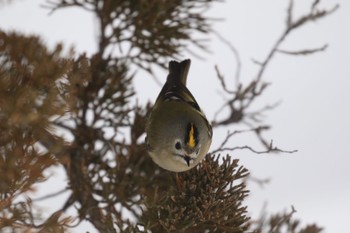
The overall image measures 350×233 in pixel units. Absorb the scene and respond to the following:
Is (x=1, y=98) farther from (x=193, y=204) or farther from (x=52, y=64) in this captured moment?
(x=193, y=204)

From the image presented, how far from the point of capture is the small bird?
7.03 ft

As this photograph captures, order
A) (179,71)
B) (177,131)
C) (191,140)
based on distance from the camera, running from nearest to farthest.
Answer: (191,140) → (177,131) → (179,71)

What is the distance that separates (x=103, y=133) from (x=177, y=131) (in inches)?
30.7

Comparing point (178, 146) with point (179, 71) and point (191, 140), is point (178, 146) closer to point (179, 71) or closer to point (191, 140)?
point (191, 140)

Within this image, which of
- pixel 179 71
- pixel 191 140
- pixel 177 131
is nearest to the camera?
pixel 191 140

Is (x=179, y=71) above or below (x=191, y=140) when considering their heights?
above

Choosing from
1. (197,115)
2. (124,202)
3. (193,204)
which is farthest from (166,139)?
(124,202)

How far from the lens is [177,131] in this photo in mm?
2254

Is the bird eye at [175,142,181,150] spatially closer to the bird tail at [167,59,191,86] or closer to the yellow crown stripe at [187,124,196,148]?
the yellow crown stripe at [187,124,196,148]

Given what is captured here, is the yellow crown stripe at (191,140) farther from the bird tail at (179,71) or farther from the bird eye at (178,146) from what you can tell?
the bird tail at (179,71)

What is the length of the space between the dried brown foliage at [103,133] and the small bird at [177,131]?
6cm

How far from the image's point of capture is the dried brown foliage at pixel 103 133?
1785mm

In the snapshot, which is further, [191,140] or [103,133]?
[103,133]

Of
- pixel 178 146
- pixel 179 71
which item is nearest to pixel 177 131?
pixel 178 146
